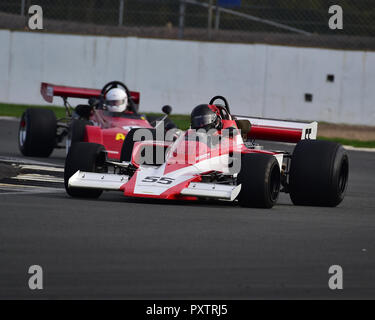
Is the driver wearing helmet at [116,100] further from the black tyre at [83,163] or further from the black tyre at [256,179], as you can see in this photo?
the black tyre at [256,179]

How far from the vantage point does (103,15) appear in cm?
2534

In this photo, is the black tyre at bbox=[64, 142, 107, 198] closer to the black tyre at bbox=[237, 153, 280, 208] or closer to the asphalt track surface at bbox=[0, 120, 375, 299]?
the asphalt track surface at bbox=[0, 120, 375, 299]

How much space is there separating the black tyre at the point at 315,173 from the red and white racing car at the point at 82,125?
4678 mm

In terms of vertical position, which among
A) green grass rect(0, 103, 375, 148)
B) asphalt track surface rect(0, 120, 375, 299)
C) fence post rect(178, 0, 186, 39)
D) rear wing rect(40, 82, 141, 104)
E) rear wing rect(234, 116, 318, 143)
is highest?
fence post rect(178, 0, 186, 39)

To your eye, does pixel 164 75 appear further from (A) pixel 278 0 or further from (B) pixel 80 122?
(B) pixel 80 122

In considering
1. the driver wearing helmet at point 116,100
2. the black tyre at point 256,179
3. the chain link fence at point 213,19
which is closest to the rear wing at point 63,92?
the driver wearing helmet at point 116,100

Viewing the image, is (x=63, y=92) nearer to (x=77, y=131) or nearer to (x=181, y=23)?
(x=77, y=131)

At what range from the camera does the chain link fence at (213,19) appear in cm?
2419

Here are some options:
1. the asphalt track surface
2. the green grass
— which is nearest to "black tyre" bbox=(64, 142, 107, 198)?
the asphalt track surface

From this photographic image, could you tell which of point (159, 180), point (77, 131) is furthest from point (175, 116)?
point (159, 180)

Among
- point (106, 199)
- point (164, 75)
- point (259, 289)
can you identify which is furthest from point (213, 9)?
point (259, 289)

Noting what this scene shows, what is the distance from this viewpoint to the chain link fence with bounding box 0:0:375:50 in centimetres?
2419

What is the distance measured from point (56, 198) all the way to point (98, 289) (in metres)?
4.45

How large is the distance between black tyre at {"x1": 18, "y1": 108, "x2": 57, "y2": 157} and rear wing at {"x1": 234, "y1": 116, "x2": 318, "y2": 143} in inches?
168
